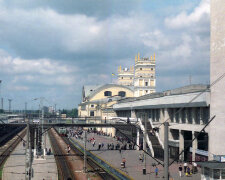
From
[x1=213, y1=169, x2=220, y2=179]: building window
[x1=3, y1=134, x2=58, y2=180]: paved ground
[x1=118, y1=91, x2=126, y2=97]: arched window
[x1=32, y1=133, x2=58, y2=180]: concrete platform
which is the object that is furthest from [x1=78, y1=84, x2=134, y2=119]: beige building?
[x1=213, y1=169, x2=220, y2=179]: building window

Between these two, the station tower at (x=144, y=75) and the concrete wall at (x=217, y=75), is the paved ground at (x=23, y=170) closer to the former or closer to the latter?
the concrete wall at (x=217, y=75)

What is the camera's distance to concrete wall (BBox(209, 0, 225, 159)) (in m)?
39.3

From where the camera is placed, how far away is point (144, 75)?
419 feet

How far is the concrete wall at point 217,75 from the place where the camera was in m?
39.3

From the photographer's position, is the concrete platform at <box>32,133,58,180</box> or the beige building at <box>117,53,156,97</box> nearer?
the concrete platform at <box>32,133,58,180</box>

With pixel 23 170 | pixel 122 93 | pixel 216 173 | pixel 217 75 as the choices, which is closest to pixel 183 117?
pixel 217 75

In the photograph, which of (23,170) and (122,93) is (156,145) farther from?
(122,93)

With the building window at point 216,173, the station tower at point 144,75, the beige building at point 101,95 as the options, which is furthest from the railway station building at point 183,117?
the beige building at point 101,95

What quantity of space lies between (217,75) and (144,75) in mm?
87361

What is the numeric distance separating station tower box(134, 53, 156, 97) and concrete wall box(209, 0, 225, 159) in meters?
84.1

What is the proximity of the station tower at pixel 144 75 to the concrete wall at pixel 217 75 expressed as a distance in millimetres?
84095

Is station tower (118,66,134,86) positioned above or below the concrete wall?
above

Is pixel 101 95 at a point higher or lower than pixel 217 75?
higher

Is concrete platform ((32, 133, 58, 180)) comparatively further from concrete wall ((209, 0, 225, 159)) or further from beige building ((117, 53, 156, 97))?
beige building ((117, 53, 156, 97))
